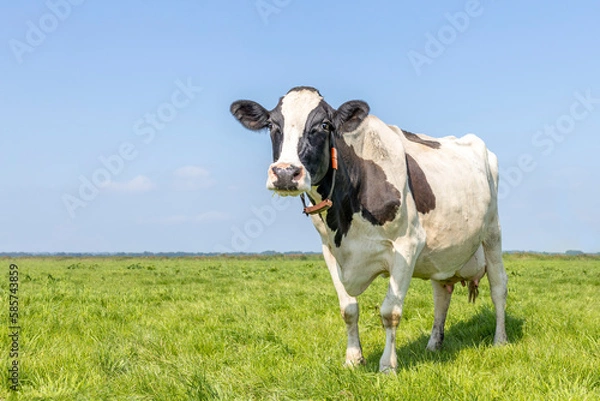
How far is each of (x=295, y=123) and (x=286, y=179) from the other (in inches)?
25.0

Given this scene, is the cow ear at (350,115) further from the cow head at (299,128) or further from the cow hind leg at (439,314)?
the cow hind leg at (439,314)

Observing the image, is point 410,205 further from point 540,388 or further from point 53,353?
point 53,353

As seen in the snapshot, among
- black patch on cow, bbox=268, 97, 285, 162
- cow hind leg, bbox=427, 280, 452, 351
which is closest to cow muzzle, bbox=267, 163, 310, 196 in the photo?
black patch on cow, bbox=268, 97, 285, 162

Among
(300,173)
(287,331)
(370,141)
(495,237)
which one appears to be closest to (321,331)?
(287,331)

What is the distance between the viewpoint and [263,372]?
5.12 meters

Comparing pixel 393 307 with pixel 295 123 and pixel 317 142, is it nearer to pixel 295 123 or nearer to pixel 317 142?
pixel 317 142

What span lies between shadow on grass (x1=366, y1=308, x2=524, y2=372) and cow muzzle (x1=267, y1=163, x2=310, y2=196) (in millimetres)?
2094

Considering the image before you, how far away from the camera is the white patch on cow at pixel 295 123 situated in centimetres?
423

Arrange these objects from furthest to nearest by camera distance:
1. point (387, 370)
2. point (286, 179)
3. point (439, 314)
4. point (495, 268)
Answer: point (495, 268)
point (439, 314)
point (387, 370)
point (286, 179)

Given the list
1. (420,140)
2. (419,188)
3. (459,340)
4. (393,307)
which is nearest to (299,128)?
(419,188)

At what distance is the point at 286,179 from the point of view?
4.13 meters

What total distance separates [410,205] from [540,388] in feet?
6.21


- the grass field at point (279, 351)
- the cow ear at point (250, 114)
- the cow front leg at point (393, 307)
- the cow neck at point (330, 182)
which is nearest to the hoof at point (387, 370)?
the cow front leg at point (393, 307)

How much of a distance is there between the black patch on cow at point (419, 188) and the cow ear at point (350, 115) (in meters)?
0.97
